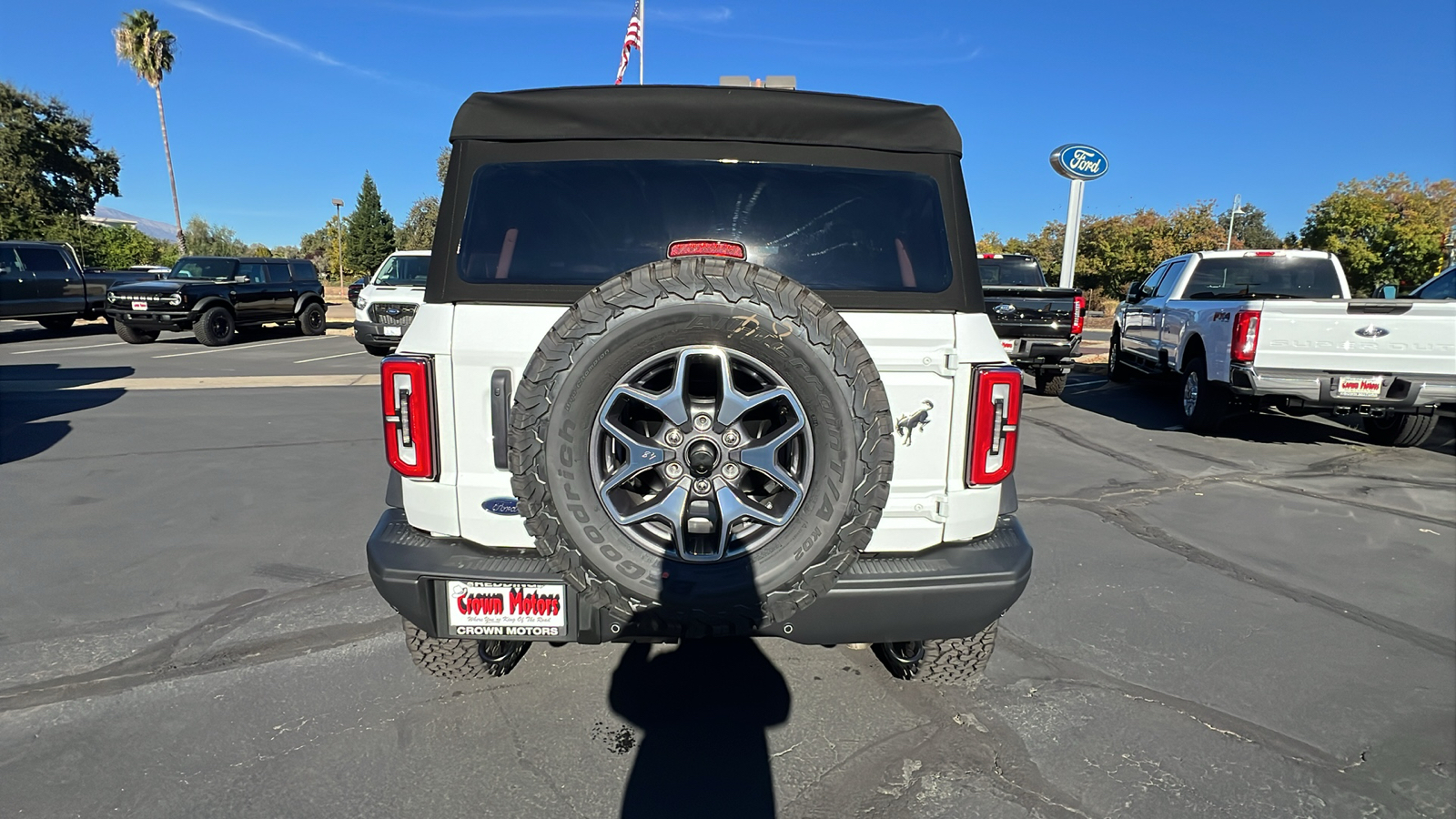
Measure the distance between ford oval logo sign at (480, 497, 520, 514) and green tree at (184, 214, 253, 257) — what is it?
6726cm

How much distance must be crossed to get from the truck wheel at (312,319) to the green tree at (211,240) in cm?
4825

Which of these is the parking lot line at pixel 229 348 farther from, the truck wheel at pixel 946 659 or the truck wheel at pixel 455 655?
the truck wheel at pixel 946 659

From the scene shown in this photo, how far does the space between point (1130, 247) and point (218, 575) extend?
4072 cm

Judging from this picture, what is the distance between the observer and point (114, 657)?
3.19 m

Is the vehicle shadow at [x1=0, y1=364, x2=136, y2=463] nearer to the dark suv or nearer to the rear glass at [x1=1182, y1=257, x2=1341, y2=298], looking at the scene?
the dark suv

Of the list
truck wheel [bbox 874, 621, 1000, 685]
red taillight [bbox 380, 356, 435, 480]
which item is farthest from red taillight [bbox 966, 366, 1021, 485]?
red taillight [bbox 380, 356, 435, 480]

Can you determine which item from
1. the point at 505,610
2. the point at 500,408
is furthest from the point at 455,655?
the point at 500,408

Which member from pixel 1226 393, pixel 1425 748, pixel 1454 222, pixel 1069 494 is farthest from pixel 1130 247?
pixel 1425 748

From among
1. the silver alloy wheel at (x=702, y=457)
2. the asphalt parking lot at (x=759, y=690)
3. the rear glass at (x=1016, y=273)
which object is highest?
the rear glass at (x=1016, y=273)

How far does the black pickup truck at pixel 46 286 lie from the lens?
16031mm

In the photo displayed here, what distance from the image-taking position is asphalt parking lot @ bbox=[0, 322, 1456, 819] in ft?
8.00

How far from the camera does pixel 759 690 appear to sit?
3.01 m

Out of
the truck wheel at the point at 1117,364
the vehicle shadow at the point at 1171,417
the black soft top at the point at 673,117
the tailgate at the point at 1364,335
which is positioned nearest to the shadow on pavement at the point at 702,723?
the black soft top at the point at 673,117

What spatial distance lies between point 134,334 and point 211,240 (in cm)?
5961
